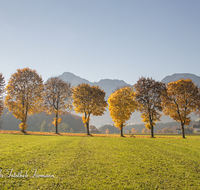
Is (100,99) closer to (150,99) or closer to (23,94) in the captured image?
(150,99)

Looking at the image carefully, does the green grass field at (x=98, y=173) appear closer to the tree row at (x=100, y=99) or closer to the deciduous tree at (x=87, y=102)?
the tree row at (x=100, y=99)

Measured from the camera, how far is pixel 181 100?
44.4 m

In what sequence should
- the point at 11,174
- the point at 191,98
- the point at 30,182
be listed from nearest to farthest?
the point at 30,182, the point at 11,174, the point at 191,98

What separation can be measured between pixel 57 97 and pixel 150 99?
32.0 m

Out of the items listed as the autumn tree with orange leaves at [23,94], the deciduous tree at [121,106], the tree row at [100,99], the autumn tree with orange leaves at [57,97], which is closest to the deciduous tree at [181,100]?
the tree row at [100,99]

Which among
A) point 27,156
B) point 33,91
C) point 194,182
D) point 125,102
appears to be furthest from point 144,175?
point 33,91

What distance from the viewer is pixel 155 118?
46.0 meters

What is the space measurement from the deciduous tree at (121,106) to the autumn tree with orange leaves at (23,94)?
945 inches

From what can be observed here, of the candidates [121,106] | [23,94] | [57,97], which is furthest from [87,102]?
[23,94]

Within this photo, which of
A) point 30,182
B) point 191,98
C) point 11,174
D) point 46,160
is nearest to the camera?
point 30,182

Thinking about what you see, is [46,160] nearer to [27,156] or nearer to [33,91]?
[27,156]

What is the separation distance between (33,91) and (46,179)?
39.3 m

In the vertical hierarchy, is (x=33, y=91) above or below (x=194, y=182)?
above

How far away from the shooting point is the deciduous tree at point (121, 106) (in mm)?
45719
